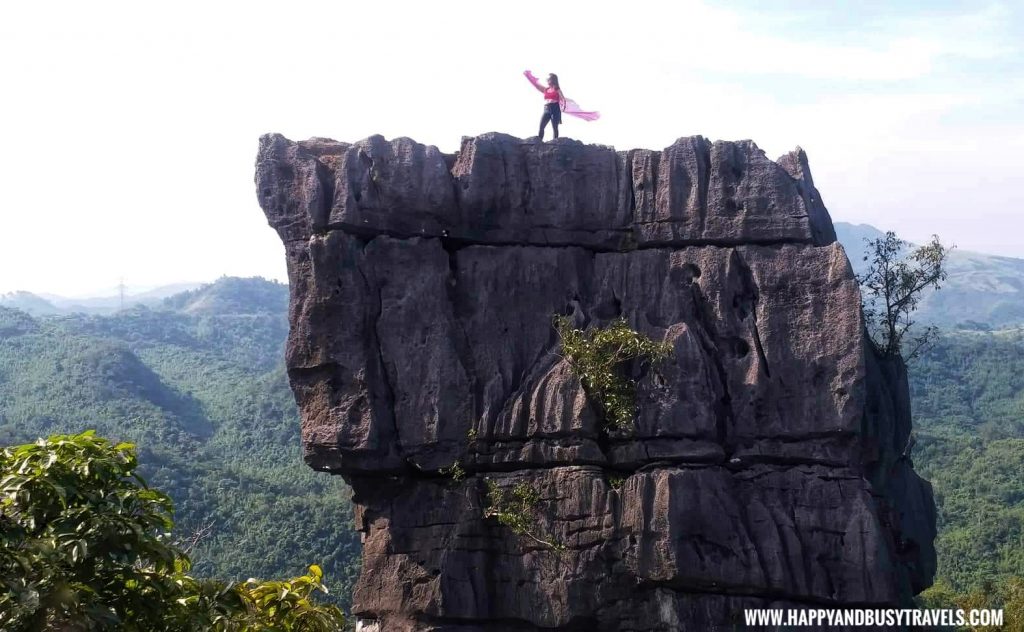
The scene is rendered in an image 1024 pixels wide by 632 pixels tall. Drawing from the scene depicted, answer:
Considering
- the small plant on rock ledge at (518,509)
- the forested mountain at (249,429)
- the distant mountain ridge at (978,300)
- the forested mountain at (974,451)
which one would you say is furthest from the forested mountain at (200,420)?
the distant mountain ridge at (978,300)

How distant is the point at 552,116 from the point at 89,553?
8.52 metres

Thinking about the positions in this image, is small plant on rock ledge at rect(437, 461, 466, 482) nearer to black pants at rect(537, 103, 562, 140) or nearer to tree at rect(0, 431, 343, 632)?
black pants at rect(537, 103, 562, 140)

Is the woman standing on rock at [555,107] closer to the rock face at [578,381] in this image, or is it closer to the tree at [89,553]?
the rock face at [578,381]

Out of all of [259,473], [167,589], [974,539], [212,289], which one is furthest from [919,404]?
[212,289]

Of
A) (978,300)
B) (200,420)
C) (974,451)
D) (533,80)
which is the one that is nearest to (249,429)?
(200,420)

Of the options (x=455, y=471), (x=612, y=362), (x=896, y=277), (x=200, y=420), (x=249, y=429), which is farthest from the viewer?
(x=200, y=420)

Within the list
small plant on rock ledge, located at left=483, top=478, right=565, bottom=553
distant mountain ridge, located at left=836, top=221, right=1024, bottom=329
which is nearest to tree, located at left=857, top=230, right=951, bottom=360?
small plant on rock ledge, located at left=483, top=478, right=565, bottom=553

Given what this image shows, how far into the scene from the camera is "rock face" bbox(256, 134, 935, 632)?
12023mm

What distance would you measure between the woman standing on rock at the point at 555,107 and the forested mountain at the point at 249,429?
1650 centimetres

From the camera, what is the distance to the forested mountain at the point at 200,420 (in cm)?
3128

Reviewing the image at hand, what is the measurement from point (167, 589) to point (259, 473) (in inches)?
1357

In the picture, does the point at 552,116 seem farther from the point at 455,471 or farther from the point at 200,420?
the point at 200,420

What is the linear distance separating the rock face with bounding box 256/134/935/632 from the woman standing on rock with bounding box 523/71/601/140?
96 centimetres

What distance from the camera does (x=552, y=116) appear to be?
46.0 feet
